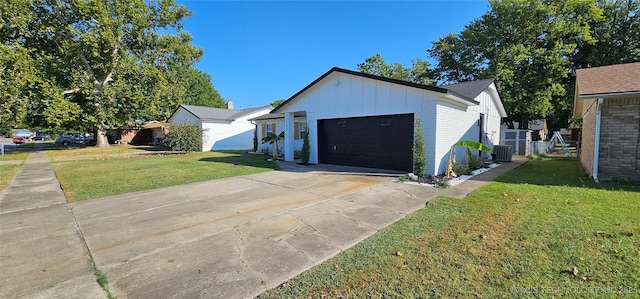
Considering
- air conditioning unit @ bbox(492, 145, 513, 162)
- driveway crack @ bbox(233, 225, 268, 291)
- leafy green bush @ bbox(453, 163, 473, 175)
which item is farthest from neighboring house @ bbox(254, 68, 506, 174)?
driveway crack @ bbox(233, 225, 268, 291)

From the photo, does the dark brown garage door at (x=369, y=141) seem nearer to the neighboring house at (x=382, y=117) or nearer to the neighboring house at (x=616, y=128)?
the neighboring house at (x=382, y=117)

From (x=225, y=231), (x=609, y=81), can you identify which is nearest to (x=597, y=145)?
(x=609, y=81)

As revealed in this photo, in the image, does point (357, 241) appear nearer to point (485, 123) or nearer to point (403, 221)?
point (403, 221)

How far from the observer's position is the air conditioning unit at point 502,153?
14.6 meters

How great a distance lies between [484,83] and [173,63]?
2822 centimetres

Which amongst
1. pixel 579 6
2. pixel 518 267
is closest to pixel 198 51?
pixel 518 267

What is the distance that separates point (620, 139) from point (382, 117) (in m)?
6.98

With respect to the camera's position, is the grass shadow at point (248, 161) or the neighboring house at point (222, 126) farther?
the neighboring house at point (222, 126)

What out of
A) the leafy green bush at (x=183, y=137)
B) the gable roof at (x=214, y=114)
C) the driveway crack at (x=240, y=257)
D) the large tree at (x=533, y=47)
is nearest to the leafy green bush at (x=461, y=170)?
the driveway crack at (x=240, y=257)

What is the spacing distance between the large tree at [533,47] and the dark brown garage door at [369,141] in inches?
611

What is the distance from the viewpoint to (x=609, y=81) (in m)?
8.23

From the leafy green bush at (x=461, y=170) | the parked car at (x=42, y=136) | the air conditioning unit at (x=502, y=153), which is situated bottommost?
the leafy green bush at (x=461, y=170)

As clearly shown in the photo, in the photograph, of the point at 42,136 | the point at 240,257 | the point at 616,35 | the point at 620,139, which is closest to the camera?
the point at 240,257

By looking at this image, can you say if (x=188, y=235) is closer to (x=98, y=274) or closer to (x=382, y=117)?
(x=98, y=274)
